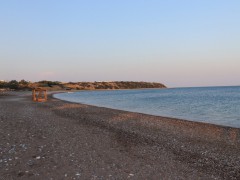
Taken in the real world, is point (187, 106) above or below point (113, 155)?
below

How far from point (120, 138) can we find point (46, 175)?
20.9ft

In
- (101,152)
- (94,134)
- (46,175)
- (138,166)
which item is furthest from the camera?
(94,134)

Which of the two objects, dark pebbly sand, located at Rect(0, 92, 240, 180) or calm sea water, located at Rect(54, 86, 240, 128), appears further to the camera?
calm sea water, located at Rect(54, 86, 240, 128)

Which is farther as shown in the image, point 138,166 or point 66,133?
point 66,133

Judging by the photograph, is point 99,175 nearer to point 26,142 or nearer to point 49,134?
point 26,142

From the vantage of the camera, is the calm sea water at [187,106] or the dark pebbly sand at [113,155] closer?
the dark pebbly sand at [113,155]

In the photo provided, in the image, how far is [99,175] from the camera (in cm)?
823

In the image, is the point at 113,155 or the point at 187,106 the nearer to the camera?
the point at 113,155

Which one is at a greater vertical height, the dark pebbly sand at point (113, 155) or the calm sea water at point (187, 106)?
the dark pebbly sand at point (113, 155)

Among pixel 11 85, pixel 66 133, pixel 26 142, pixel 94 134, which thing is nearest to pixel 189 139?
pixel 94 134

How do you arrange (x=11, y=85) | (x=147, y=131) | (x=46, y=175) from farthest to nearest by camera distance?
(x=11, y=85)
(x=147, y=131)
(x=46, y=175)

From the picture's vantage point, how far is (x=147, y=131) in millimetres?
16531

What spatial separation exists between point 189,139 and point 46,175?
8.84 meters

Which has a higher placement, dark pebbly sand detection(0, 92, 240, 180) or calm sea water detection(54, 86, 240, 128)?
dark pebbly sand detection(0, 92, 240, 180)
